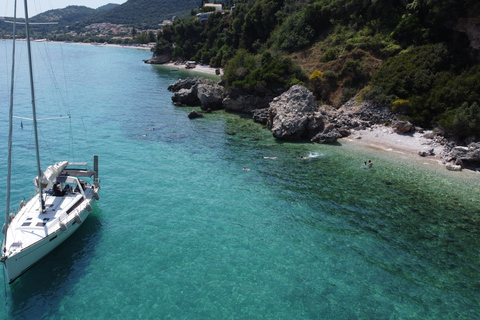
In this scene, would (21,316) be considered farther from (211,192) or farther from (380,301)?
(380,301)

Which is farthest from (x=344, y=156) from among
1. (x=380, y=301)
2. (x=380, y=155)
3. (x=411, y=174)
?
(x=380, y=301)

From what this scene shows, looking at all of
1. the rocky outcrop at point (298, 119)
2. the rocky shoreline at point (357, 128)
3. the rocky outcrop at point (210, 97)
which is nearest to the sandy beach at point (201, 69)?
the rocky outcrop at point (210, 97)

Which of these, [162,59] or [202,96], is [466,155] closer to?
[202,96]

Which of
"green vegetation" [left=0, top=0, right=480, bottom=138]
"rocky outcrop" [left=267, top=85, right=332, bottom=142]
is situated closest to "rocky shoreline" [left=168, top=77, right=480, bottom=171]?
"rocky outcrop" [left=267, top=85, right=332, bottom=142]

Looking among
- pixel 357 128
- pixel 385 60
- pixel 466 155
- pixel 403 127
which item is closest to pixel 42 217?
pixel 357 128

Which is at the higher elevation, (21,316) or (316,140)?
(316,140)

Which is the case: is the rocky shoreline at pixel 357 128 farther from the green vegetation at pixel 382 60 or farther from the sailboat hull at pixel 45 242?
the sailboat hull at pixel 45 242

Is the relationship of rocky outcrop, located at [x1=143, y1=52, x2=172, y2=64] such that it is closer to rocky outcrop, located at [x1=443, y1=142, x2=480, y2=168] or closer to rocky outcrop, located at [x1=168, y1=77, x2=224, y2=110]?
rocky outcrop, located at [x1=168, y1=77, x2=224, y2=110]
